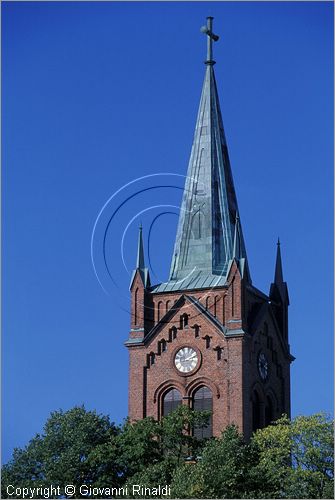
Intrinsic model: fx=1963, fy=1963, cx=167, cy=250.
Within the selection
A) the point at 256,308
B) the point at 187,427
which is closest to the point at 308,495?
the point at 187,427

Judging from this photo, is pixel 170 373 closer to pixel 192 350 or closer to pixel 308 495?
pixel 192 350

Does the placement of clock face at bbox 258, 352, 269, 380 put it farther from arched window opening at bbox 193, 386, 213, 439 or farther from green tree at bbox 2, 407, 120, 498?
green tree at bbox 2, 407, 120, 498

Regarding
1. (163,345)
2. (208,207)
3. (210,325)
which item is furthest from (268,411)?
(208,207)

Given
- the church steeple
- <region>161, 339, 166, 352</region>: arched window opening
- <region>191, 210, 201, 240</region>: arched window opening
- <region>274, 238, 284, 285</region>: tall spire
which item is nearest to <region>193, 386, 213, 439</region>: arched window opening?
<region>161, 339, 166, 352</region>: arched window opening

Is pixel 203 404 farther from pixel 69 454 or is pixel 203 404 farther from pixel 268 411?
pixel 69 454

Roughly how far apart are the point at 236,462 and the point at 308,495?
471 cm

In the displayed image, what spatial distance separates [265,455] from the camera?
118875 millimetres

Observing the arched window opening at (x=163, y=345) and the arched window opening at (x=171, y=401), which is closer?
the arched window opening at (x=171, y=401)

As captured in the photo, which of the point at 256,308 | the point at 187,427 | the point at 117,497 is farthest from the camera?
A: the point at 256,308

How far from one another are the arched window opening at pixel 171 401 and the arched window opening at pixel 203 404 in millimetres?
1295

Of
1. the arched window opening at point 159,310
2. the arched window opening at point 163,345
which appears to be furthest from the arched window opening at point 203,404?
the arched window opening at point 159,310

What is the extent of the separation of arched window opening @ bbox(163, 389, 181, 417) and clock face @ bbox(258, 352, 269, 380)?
588 cm

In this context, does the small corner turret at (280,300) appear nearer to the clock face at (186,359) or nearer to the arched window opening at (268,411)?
the arched window opening at (268,411)

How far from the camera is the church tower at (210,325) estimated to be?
130 meters
